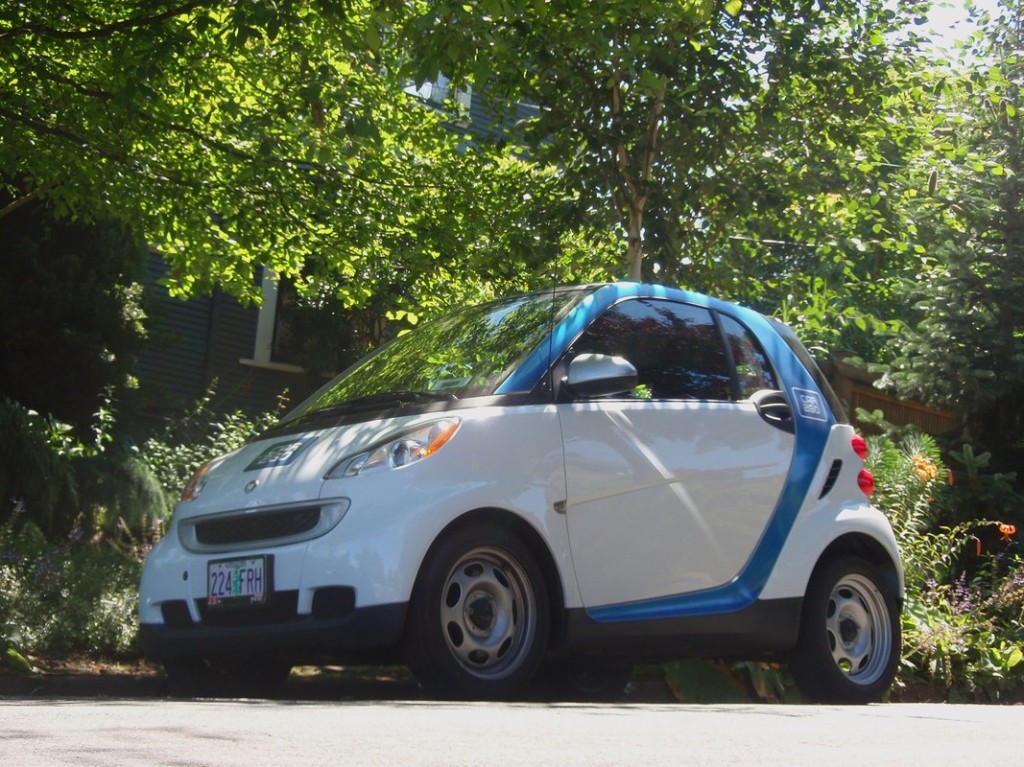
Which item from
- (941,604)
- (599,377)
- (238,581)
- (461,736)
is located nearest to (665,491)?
(599,377)

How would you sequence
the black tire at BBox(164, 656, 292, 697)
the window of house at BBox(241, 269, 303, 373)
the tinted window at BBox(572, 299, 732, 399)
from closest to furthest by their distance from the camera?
the black tire at BBox(164, 656, 292, 697) < the tinted window at BBox(572, 299, 732, 399) < the window of house at BBox(241, 269, 303, 373)

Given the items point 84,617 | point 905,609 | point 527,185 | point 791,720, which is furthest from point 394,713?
point 527,185

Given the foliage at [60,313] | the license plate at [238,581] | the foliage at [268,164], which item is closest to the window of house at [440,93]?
the foliage at [268,164]

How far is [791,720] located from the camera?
524 cm

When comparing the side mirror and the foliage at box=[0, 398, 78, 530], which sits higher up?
the side mirror

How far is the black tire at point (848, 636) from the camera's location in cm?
712

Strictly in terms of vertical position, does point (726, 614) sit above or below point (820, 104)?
below

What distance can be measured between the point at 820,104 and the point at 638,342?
566cm

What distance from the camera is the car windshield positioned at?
6484 millimetres

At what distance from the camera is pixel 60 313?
48.8ft

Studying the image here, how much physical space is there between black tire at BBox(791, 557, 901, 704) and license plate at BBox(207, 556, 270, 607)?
2.61 meters

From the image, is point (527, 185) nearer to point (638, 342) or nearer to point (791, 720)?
point (638, 342)

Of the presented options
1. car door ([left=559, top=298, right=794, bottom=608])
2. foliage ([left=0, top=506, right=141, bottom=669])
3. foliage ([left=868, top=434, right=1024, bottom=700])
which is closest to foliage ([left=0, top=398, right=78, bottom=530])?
foliage ([left=0, top=506, right=141, bottom=669])

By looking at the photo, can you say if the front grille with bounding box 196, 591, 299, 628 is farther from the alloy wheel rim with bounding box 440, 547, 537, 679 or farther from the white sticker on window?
the white sticker on window
